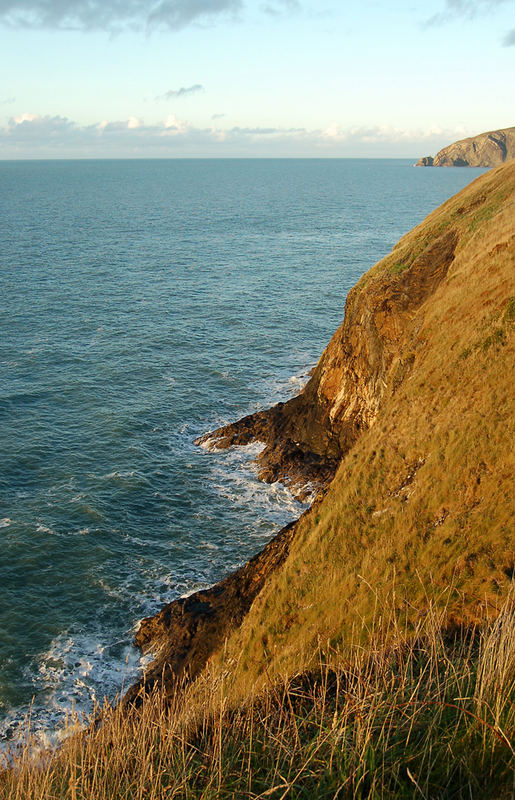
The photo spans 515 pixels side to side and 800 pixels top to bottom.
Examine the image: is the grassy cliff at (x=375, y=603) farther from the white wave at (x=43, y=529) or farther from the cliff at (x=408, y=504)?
the white wave at (x=43, y=529)

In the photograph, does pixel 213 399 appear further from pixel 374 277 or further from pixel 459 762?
pixel 459 762

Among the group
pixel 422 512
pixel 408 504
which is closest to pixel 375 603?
Answer: pixel 422 512

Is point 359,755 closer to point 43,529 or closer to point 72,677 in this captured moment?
point 72,677

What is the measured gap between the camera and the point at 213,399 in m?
50.7

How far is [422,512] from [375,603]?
7230mm

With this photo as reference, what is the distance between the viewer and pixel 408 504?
2098cm

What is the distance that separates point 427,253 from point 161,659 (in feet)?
93.4

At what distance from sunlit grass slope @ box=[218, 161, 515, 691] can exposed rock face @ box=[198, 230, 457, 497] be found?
24.0ft

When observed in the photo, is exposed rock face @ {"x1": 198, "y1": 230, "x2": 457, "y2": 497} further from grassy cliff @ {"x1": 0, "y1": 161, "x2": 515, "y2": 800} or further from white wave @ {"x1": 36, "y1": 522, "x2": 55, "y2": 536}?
white wave @ {"x1": 36, "y1": 522, "x2": 55, "y2": 536}

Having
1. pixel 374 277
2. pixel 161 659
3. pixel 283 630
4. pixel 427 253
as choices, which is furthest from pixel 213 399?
pixel 283 630

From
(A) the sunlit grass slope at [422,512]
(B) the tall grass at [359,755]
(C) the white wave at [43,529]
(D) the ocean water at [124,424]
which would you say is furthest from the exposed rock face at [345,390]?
(B) the tall grass at [359,755]

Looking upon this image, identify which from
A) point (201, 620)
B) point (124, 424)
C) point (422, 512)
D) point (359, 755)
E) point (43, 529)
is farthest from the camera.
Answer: point (124, 424)

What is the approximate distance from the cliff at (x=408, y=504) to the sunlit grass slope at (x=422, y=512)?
5 centimetres

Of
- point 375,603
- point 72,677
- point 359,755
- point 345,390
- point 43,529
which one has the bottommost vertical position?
point 72,677
